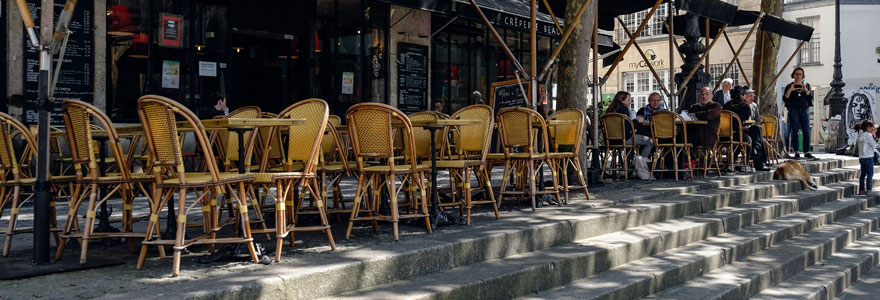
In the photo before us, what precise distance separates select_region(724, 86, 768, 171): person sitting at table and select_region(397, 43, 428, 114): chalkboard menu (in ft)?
18.7

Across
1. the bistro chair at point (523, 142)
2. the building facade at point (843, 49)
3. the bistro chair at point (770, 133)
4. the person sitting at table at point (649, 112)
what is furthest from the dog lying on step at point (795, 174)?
the building facade at point (843, 49)

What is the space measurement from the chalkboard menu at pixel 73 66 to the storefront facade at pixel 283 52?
3cm

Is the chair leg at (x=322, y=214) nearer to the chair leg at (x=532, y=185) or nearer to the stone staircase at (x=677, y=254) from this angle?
the stone staircase at (x=677, y=254)

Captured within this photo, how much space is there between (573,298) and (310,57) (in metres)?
9.23

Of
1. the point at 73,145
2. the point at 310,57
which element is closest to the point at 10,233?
the point at 73,145

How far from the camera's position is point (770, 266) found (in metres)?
6.42

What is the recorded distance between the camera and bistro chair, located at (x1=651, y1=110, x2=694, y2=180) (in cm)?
994

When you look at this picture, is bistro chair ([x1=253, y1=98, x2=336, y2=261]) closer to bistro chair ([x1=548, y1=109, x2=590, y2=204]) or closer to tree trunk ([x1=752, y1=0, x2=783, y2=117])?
bistro chair ([x1=548, y1=109, x2=590, y2=204])

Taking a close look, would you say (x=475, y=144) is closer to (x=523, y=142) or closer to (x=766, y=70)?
(x=523, y=142)

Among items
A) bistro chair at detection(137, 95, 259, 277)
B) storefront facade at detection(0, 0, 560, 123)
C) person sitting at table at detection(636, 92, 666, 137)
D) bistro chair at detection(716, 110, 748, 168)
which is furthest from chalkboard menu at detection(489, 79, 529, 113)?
bistro chair at detection(137, 95, 259, 277)

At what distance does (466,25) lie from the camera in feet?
52.3

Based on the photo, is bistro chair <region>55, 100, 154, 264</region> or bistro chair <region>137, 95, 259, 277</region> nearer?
bistro chair <region>137, 95, 259, 277</region>

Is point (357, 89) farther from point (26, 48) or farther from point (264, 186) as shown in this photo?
point (264, 186)

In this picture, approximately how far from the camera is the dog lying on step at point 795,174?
35.4 feet
